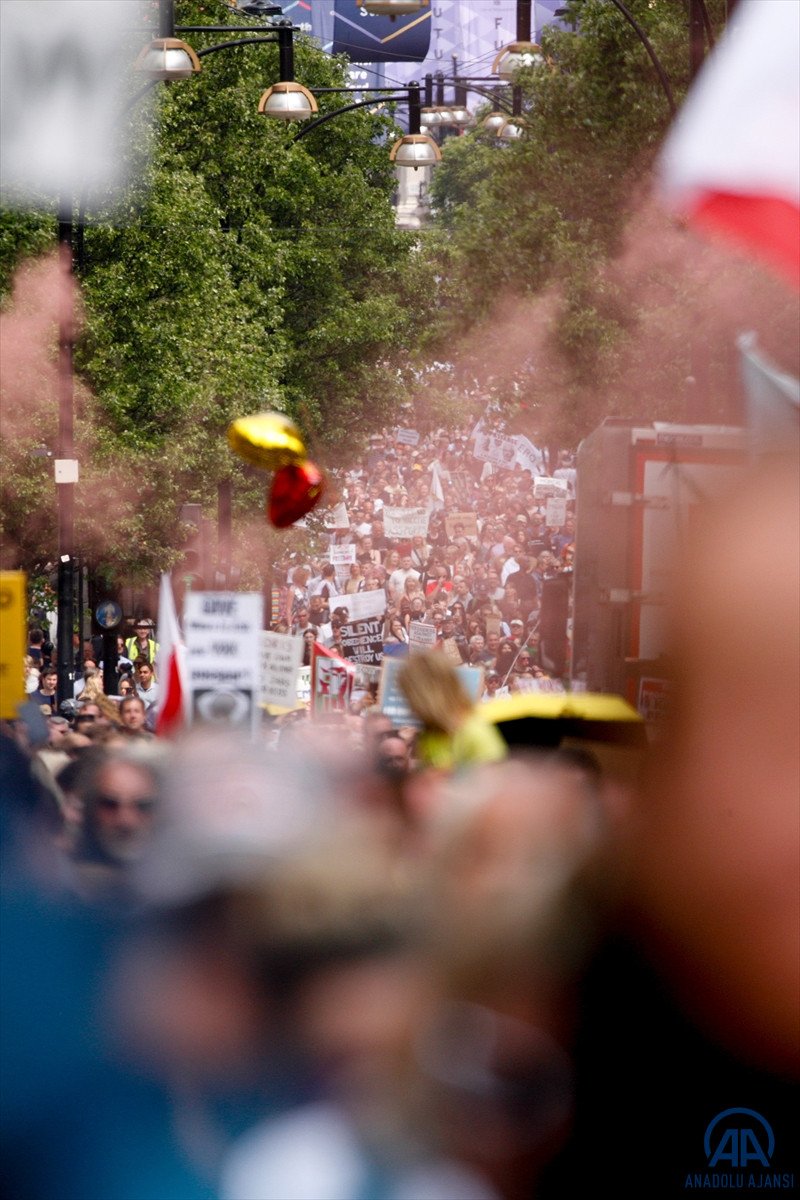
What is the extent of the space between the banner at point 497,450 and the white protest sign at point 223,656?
29379 millimetres

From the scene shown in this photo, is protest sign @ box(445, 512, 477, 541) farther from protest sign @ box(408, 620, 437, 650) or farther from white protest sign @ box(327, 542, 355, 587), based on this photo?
protest sign @ box(408, 620, 437, 650)

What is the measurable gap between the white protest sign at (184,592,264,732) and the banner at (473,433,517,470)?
29379mm

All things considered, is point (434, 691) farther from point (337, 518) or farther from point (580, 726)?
point (337, 518)

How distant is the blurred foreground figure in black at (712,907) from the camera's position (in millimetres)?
3414

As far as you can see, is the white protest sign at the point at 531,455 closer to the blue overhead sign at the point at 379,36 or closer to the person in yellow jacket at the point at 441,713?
the blue overhead sign at the point at 379,36

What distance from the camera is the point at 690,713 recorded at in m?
3.58

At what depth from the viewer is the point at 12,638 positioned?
16.2ft

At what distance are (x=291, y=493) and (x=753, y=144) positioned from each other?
8.36 ft

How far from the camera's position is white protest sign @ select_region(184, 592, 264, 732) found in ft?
18.6

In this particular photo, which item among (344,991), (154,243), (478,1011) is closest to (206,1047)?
(344,991)

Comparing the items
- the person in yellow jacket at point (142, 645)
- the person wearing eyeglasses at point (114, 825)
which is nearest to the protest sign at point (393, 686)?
the person wearing eyeglasses at point (114, 825)

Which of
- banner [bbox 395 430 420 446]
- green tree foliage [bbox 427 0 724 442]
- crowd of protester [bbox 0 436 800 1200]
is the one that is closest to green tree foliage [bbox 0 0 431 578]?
banner [bbox 395 430 420 446]

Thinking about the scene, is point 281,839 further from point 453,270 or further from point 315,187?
point 315,187

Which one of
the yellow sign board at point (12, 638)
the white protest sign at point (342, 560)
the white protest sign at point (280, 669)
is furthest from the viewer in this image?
the white protest sign at point (342, 560)
